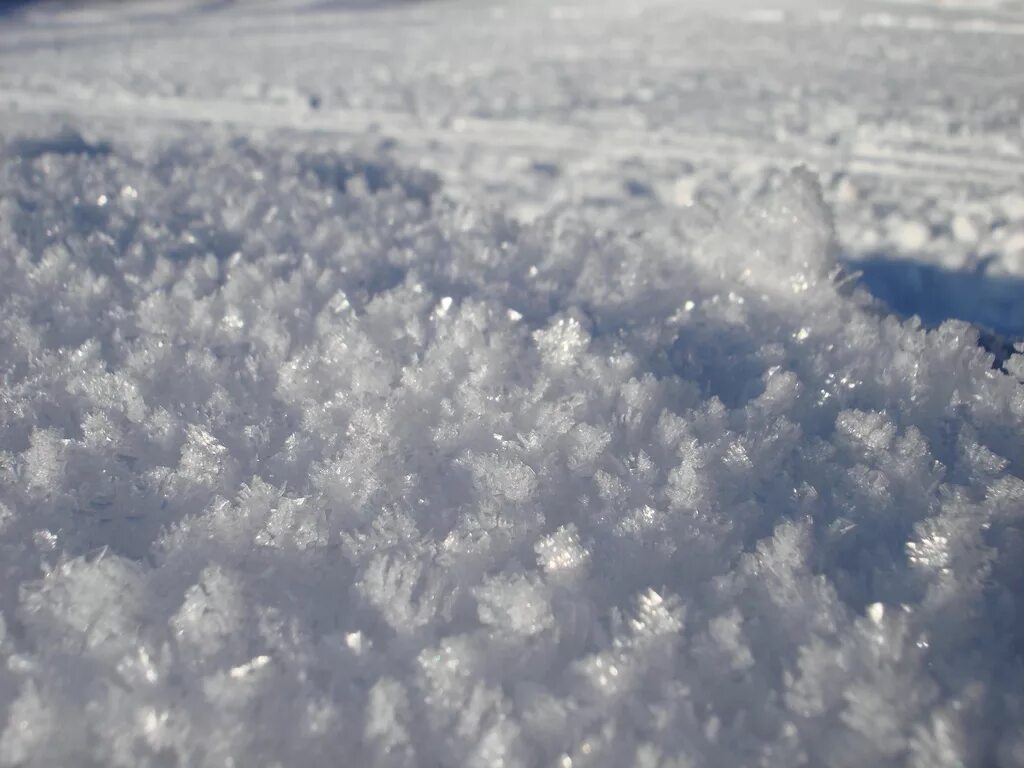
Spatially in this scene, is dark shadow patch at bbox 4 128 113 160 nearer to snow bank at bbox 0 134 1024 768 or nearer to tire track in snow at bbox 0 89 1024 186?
snow bank at bbox 0 134 1024 768

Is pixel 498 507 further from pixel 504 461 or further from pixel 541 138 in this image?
pixel 541 138

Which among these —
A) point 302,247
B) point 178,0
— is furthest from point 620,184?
point 178,0

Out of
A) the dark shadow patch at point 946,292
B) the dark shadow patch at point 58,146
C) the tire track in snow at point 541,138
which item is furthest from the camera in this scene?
the tire track in snow at point 541,138

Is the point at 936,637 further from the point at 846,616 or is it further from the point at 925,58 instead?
the point at 925,58

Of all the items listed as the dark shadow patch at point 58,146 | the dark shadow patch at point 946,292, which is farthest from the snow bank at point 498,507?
the dark shadow patch at point 58,146

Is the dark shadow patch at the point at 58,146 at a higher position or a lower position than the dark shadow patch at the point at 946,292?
higher

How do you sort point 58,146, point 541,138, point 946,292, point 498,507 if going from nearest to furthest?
point 498,507 < point 946,292 < point 58,146 < point 541,138

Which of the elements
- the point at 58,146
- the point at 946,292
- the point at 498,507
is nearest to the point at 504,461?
the point at 498,507

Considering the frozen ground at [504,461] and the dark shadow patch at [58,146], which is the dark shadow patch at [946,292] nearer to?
the frozen ground at [504,461]
